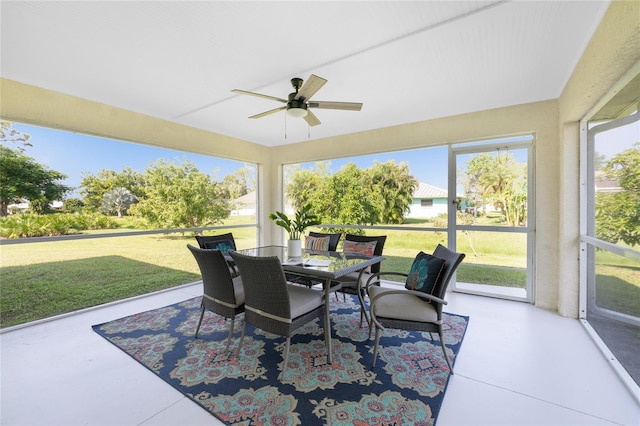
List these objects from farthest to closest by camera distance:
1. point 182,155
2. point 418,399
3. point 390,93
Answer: point 182,155 → point 390,93 → point 418,399

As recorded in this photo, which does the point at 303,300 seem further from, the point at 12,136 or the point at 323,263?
the point at 12,136

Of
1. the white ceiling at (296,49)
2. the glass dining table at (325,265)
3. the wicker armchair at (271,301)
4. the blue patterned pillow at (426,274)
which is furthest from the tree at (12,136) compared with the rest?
the blue patterned pillow at (426,274)

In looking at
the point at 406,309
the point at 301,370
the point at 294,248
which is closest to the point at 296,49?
the point at 294,248

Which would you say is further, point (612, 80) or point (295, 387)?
point (612, 80)

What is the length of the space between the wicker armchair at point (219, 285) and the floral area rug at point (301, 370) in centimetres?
36

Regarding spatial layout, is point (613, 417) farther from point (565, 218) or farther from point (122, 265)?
point (122, 265)

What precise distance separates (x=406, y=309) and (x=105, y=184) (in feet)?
14.3

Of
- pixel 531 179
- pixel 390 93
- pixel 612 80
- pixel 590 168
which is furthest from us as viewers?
pixel 531 179

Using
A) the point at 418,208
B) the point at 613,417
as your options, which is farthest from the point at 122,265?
the point at 613,417

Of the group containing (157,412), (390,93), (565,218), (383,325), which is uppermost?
(390,93)

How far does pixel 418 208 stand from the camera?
454 centimetres

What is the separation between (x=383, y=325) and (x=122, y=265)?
434 cm

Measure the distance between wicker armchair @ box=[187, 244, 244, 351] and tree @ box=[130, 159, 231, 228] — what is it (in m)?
2.40

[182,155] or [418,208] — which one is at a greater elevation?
[182,155]
